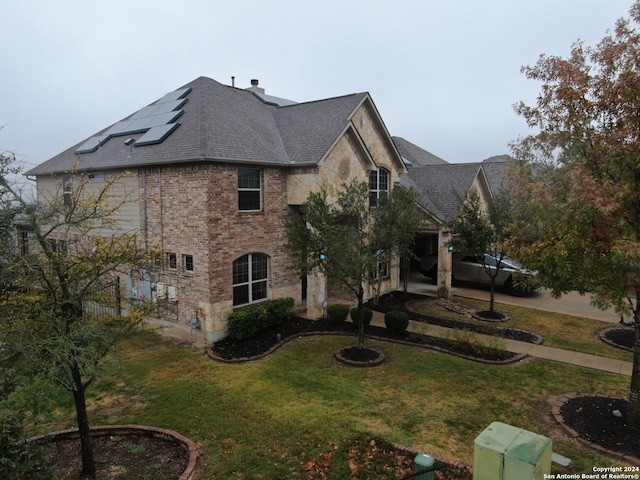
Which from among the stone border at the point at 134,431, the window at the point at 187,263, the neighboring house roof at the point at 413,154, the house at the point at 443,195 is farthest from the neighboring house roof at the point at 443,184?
the stone border at the point at 134,431

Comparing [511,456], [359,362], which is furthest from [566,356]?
[511,456]

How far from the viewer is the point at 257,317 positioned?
14.4 metres

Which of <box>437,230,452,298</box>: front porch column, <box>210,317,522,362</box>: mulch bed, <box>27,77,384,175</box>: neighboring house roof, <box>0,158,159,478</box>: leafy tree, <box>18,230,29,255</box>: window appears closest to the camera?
<box>0,158,159,478</box>: leafy tree

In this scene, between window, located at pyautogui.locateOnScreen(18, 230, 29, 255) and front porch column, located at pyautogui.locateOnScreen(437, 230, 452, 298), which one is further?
front porch column, located at pyautogui.locateOnScreen(437, 230, 452, 298)

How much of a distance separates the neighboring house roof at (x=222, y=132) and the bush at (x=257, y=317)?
5.05m

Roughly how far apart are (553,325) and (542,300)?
4446mm

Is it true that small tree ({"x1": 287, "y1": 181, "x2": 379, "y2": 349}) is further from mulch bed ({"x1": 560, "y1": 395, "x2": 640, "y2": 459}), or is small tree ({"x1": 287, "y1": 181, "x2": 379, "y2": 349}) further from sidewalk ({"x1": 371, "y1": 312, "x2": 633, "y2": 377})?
mulch bed ({"x1": 560, "y1": 395, "x2": 640, "y2": 459})

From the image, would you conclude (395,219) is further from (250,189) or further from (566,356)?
(566,356)

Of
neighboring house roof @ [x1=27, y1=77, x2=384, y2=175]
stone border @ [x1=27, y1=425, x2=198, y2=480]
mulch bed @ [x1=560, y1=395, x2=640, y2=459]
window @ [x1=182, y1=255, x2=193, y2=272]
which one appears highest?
neighboring house roof @ [x1=27, y1=77, x2=384, y2=175]

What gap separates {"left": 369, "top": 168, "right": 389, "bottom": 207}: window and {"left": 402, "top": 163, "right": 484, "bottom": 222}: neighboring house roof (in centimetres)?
311

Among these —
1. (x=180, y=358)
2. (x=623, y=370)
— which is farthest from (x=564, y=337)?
(x=180, y=358)

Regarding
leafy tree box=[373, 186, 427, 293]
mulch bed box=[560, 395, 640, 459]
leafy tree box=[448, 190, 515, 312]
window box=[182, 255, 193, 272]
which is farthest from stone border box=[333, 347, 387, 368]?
leafy tree box=[448, 190, 515, 312]

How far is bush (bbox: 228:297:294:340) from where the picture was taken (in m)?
13.8

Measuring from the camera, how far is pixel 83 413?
7.13m
